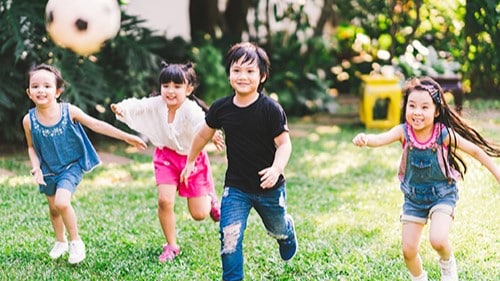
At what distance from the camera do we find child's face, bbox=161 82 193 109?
159 inches

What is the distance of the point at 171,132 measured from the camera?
4055 mm

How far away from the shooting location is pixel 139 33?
24.7 ft

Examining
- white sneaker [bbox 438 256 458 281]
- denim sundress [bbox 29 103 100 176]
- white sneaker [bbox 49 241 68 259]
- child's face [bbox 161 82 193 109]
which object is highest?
child's face [bbox 161 82 193 109]

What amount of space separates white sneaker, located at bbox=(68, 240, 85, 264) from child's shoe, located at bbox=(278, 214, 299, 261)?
1.03 meters

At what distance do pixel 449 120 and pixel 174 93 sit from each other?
1.44 metres

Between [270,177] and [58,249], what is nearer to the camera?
[270,177]

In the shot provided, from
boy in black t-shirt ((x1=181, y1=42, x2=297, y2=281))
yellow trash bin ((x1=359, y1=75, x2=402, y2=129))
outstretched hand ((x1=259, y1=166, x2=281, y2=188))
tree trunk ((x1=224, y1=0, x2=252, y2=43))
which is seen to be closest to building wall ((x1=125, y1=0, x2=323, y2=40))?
tree trunk ((x1=224, y1=0, x2=252, y2=43))

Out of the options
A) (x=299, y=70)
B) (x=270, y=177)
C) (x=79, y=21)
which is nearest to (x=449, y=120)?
(x=270, y=177)

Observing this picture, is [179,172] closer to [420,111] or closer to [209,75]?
[420,111]

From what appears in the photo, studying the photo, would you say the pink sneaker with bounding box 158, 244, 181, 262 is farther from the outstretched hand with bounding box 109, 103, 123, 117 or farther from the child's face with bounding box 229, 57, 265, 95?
the child's face with bounding box 229, 57, 265, 95

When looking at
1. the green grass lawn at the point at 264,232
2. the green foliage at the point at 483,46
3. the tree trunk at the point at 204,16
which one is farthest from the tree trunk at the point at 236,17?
the green grass lawn at the point at 264,232

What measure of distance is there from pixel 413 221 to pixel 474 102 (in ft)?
21.4

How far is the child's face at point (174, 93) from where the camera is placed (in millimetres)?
4039

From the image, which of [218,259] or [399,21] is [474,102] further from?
[218,259]
